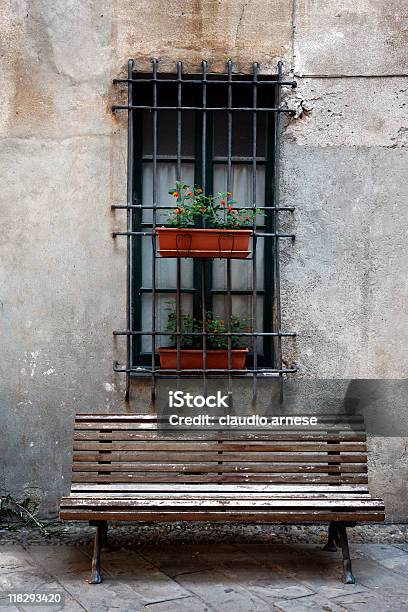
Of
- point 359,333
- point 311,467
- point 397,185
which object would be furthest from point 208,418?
point 397,185

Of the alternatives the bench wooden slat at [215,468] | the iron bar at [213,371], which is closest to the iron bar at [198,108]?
the iron bar at [213,371]

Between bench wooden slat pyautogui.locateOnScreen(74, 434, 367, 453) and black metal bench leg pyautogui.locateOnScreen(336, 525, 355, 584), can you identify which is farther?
bench wooden slat pyautogui.locateOnScreen(74, 434, 367, 453)

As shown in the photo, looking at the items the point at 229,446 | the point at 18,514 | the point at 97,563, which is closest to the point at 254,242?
the point at 229,446

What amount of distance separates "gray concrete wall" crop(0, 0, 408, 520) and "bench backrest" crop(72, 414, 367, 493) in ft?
1.89

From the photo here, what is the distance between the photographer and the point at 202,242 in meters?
4.36

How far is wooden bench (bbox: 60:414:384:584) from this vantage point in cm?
383

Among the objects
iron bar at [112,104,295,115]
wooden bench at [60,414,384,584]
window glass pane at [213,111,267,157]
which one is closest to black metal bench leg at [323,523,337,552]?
wooden bench at [60,414,384,584]

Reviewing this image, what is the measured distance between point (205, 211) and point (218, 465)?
5.09ft

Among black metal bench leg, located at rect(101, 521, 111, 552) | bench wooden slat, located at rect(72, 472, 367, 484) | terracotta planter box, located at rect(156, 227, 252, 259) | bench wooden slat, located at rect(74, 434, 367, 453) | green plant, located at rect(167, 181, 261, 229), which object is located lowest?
black metal bench leg, located at rect(101, 521, 111, 552)

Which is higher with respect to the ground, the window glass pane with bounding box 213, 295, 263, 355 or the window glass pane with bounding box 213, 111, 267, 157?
the window glass pane with bounding box 213, 111, 267, 157

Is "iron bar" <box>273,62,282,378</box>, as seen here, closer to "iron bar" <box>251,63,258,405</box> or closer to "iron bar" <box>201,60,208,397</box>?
"iron bar" <box>251,63,258,405</box>

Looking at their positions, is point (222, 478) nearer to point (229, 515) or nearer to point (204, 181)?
point (229, 515)

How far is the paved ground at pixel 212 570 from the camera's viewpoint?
3.45 m

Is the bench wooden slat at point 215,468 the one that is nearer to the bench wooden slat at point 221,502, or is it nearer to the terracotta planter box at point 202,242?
the bench wooden slat at point 221,502
